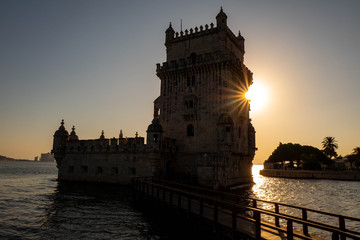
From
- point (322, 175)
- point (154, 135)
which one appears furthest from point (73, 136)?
point (322, 175)

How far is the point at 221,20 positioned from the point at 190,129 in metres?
15.8

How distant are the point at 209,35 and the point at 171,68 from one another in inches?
281

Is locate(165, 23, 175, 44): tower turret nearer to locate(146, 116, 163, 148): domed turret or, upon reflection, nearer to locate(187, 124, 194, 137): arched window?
locate(187, 124, 194, 137): arched window

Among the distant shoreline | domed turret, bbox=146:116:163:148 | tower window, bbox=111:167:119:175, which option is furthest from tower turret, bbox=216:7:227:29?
the distant shoreline

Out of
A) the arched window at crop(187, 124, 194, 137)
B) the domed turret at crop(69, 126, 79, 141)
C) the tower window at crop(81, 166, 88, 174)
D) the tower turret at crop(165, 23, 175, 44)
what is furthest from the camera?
the domed turret at crop(69, 126, 79, 141)

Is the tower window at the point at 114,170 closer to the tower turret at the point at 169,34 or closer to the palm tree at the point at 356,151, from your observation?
the tower turret at the point at 169,34

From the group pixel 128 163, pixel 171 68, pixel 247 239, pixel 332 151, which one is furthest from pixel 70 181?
pixel 332 151

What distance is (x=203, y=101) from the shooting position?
34.1 metres

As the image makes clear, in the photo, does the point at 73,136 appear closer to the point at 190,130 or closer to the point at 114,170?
the point at 114,170

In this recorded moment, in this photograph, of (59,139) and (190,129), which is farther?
(59,139)

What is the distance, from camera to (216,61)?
33.2 m

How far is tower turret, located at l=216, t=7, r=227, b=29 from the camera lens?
114 ft

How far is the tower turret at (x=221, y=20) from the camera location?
3470 centimetres

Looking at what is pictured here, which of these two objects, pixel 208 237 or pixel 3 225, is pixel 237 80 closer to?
pixel 208 237
